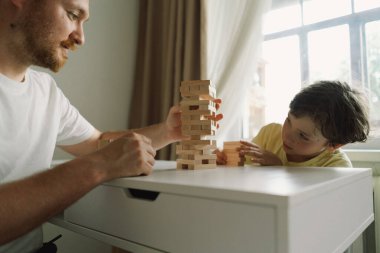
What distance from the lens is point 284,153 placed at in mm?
1270

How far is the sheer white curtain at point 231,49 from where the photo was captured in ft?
5.27

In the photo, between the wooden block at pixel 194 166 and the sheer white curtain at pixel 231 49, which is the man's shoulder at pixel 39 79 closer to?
the wooden block at pixel 194 166

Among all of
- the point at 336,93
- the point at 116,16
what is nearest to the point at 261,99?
the point at 336,93

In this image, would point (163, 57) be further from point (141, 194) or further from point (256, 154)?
point (141, 194)

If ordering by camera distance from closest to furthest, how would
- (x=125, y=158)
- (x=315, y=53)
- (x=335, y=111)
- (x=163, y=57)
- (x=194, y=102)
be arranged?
1. (x=125, y=158)
2. (x=194, y=102)
3. (x=335, y=111)
4. (x=315, y=53)
5. (x=163, y=57)

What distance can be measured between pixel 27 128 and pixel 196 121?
0.53m

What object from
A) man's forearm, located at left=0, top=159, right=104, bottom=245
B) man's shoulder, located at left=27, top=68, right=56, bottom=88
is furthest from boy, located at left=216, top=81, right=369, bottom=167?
man's shoulder, located at left=27, top=68, right=56, bottom=88

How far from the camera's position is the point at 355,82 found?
146 centimetres

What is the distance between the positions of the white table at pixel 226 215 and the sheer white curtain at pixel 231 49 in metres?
0.90

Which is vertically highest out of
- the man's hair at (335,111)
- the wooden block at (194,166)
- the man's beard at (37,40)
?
the man's beard at (37,40)

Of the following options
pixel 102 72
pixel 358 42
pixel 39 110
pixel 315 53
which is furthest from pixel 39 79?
pixel 358 42

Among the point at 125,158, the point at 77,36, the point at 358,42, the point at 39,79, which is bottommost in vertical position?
the point at 125,158

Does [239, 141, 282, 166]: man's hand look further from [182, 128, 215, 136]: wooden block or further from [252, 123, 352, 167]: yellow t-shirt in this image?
[182, 128, 215, 136]: wooden block

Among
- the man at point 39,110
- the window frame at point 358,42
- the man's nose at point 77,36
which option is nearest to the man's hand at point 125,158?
the man at point 39,110
